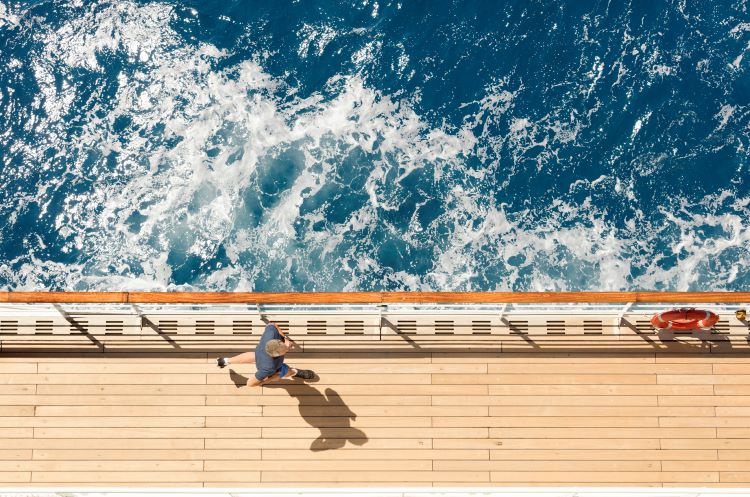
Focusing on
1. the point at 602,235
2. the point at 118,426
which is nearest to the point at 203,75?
the point at 118,426

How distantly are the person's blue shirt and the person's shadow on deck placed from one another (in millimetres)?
938

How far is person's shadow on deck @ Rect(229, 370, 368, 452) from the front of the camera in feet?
32.8

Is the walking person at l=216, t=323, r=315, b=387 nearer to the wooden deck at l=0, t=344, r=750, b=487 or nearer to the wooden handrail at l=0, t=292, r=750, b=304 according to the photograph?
the wooden deck at l=0, t=344, r=750, b=487

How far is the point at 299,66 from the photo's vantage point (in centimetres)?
1570

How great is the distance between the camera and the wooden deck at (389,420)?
9.88 metres

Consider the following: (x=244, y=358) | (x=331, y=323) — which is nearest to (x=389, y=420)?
(x=331, y=323)

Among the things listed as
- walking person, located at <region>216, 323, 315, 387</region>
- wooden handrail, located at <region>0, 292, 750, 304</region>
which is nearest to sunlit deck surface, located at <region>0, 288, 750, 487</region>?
walking person, located at <region>216, 323, 315, 387</region>

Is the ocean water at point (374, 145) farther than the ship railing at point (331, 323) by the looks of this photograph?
Yes

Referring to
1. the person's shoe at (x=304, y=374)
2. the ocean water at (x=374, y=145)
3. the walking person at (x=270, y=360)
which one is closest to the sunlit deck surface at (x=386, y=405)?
the person's shoe at (x=304, y=374)

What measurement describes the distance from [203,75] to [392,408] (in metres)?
10.2

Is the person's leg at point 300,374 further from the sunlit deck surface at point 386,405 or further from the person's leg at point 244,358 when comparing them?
the person's leg at point 244,358

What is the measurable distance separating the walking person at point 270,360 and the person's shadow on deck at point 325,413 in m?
0.30
